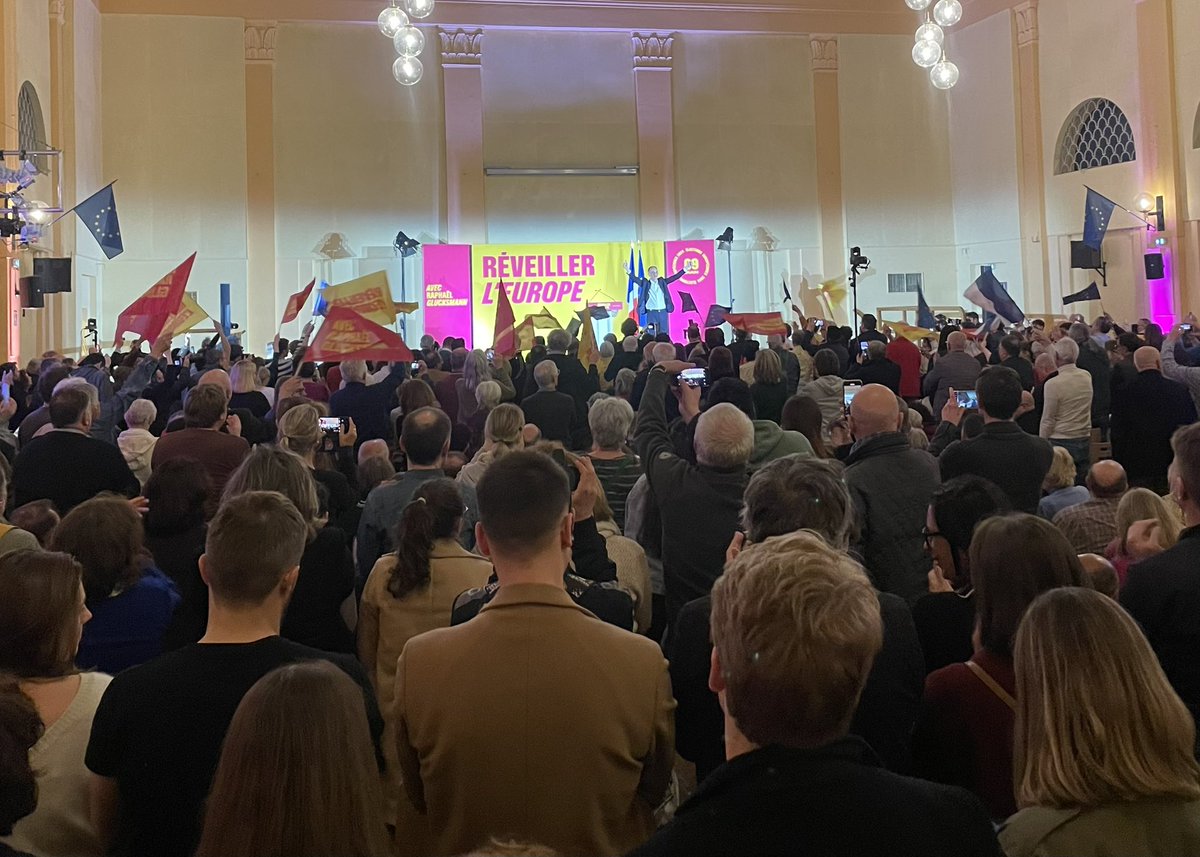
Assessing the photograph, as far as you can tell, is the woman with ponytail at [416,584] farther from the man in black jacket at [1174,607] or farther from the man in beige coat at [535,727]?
the man in black jacket at [1174,607]

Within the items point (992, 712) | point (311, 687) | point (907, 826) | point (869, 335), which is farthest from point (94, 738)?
point (869, 335)

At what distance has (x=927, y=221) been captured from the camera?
859 inches

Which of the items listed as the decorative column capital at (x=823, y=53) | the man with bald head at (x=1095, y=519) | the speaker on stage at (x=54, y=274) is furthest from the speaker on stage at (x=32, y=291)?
the decorative column capital at (x=823, y=53)

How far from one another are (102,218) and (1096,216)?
13138 mm

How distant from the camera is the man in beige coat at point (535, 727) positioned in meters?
2.08

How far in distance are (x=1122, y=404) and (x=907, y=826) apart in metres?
7.51

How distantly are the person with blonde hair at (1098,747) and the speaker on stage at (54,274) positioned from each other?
1384cm

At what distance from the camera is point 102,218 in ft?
41.2

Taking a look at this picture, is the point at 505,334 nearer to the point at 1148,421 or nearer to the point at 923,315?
the point at 1148,421

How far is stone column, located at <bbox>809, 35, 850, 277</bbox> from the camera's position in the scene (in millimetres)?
21531

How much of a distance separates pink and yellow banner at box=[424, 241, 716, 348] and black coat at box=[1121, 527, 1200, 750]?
1624 centimetres

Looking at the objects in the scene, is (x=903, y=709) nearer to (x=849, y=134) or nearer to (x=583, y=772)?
(x=583, y=772)

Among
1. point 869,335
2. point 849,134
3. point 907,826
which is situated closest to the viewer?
point 907,826

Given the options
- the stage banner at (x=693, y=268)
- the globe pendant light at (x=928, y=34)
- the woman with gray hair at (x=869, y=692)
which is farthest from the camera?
the stage banner at (x=693, y=268)
